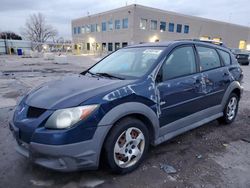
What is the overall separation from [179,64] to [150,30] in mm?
37118

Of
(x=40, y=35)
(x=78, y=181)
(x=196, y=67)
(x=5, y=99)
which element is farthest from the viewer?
(x=40, y=35)

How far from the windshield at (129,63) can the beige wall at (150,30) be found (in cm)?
3370

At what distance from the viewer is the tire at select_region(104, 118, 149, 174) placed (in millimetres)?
2559

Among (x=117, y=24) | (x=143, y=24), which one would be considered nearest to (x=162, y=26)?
(x=143, y=24)

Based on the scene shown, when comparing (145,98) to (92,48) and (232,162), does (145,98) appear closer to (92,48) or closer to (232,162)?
(232,162)

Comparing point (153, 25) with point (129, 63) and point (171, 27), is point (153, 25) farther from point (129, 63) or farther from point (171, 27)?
point (129, 63)

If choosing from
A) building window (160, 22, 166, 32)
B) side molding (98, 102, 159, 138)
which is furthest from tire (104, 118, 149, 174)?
building window (160, 22, 166, 32)

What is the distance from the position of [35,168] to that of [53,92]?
1.05m

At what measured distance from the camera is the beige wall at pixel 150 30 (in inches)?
1444

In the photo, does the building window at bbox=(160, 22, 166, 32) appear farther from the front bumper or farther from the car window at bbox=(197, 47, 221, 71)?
the front bumper

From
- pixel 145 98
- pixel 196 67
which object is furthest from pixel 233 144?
pixel 145 98

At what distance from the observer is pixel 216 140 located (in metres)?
3.85

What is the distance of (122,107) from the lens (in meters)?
2.55

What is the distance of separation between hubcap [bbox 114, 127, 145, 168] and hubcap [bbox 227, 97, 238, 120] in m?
2.46
